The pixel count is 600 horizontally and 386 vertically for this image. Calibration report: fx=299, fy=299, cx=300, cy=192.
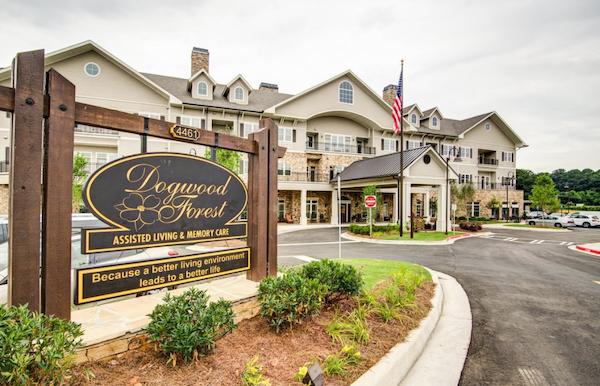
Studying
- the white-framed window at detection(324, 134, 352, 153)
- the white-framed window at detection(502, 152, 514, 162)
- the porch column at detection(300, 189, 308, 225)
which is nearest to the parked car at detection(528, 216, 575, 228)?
the white-framed window at detection(502, 152, 514, 162)

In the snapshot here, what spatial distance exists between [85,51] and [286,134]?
16.5 meters

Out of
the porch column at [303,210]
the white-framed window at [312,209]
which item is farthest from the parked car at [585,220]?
the porch column at [303,210]

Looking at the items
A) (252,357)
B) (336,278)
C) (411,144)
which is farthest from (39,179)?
(411,144)

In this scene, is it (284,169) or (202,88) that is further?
(284,169)

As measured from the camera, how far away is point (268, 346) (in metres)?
3.35

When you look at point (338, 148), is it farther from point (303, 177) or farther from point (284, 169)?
point (284, 169)

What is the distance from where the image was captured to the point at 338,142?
3144cm

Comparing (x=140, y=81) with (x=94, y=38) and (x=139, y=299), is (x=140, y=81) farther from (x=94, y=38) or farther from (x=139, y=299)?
(x=139, y=299)

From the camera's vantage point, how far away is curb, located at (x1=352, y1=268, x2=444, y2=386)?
9.69ft

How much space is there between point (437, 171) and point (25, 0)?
21971 millimetres

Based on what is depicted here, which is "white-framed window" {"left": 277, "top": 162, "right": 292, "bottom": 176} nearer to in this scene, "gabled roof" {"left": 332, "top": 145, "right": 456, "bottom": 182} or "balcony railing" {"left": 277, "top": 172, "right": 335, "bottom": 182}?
"balcony railing" {"left": 277, "top": 172, "right": 335, "bottom": 182}

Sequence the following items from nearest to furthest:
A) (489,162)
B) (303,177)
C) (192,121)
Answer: (192,121), (303,177), (489,162)

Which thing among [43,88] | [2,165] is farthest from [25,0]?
[2,165]

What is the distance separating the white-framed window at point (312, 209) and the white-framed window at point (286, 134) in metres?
6.39
